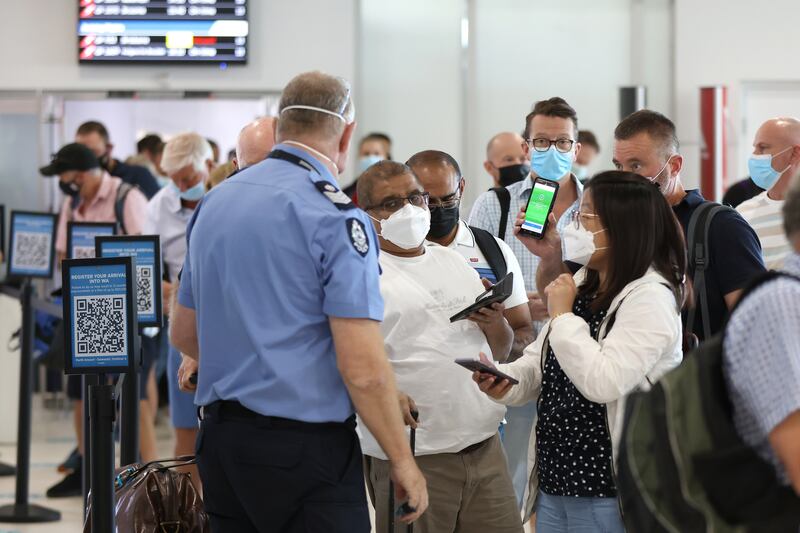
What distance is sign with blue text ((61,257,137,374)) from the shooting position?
10.5ft

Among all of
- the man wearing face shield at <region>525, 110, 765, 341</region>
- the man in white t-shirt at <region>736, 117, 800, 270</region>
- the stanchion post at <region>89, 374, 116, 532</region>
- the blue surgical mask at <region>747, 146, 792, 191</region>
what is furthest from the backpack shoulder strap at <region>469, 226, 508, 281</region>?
the blue surgical mask at <region>747, 146, 792, 191</region>

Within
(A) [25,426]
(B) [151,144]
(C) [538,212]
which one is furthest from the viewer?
(B) [151,144]

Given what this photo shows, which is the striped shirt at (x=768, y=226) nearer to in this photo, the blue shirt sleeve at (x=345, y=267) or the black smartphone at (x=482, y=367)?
the black smartphone at (x=482, y=367)

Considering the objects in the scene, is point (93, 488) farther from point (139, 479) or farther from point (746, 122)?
point (746, 122)

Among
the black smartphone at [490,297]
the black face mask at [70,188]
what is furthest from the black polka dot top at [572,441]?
the black face mask at [70,188]

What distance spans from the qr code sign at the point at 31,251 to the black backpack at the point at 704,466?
443 cm

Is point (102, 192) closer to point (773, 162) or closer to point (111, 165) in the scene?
point (111, 165)

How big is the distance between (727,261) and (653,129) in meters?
0.62

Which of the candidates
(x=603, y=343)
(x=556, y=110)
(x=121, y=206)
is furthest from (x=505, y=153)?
(x=603, y=343)

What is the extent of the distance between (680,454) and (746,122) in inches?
345

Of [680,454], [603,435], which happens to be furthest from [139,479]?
[680,454]

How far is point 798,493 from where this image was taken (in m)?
1.80

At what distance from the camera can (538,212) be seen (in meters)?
3.50

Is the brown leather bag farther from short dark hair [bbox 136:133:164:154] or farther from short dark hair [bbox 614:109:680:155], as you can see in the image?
short dark hair [bbox 136:133:164:154]
